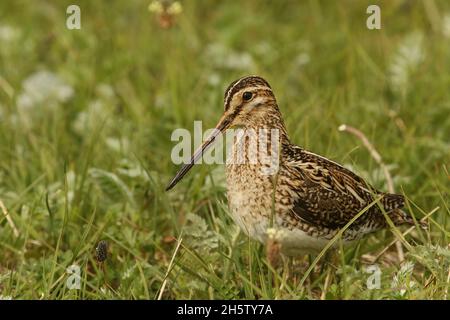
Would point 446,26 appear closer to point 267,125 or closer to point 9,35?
point 267,125

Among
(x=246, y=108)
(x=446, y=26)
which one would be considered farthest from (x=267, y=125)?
(x=446, y=26)

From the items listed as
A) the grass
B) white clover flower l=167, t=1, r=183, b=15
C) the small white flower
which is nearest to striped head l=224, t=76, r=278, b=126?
the grass

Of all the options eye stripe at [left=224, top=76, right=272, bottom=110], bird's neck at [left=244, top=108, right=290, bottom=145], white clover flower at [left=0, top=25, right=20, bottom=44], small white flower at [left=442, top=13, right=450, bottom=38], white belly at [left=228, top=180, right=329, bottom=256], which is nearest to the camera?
white belly at [left=228, top=180, right=329, bottom=256]

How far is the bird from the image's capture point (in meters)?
4.87

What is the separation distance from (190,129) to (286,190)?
1790 mm

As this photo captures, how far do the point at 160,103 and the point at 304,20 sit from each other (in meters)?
2.35

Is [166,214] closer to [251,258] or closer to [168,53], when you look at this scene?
[251,258]

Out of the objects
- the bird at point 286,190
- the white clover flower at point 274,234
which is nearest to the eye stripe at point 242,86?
the bird at point 286,190

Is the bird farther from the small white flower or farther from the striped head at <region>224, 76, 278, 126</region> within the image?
the small white flower

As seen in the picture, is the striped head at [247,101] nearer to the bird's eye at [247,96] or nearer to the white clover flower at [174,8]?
the bird's eye at [247,96]

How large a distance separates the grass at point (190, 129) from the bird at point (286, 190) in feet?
0.45

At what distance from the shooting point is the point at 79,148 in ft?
22.4

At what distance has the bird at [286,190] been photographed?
487 cm

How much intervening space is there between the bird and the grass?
137mm
